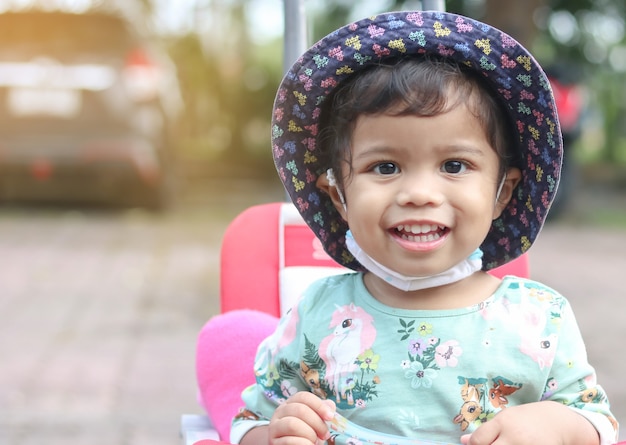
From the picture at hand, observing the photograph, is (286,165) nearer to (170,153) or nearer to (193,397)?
(193,397)

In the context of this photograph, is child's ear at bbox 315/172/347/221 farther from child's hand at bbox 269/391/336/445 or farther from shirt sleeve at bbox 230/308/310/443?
child's hand at bbox 269/391/336/445

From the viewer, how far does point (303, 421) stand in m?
1.55

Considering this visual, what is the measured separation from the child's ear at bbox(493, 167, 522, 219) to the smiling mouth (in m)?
0.16

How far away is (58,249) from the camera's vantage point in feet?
21.0

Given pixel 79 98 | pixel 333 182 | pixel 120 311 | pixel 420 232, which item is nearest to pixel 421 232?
pixel 420 232

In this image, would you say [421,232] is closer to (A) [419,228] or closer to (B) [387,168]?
(A) [419,228]

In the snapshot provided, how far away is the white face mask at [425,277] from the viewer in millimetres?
1641

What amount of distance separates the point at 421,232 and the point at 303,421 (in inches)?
12.9

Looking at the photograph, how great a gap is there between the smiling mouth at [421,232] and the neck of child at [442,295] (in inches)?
4.6

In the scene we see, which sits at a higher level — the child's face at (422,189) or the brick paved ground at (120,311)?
A: the child's face at (422,189)

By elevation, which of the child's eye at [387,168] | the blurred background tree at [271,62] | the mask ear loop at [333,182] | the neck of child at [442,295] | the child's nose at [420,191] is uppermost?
the child's eye at [387,168]

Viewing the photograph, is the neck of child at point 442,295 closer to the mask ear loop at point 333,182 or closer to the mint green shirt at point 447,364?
the mint green shirt at point 447,364

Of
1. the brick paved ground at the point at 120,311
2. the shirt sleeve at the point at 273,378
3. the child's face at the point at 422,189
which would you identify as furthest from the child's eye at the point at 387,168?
the brick paved ground at the point at 120,311

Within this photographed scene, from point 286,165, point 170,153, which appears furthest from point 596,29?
point 286,165
